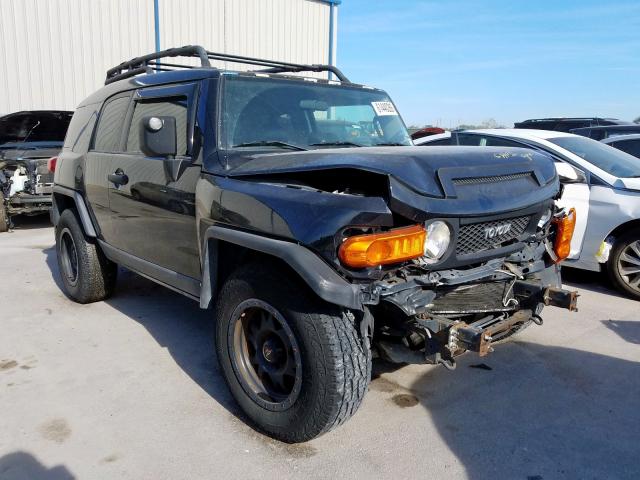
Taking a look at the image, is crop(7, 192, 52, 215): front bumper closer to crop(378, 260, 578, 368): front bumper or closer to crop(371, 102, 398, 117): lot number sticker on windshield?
crop(371, 102, 398, 117): lot number sticker on windshield

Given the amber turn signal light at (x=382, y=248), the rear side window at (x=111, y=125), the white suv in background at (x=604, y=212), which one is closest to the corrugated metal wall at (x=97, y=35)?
the rear side window at (x=111, y=125)

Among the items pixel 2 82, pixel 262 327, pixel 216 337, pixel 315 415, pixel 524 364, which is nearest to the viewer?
pixel 315 415

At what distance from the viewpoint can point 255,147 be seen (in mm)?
3326

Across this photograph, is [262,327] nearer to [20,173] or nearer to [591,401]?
[591,401]

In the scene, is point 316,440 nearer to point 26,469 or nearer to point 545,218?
point 26,469

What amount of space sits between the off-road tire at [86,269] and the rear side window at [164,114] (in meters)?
1.29

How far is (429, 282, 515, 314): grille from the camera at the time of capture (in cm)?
276

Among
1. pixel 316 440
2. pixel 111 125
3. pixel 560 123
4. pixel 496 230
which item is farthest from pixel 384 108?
pixel 560 123

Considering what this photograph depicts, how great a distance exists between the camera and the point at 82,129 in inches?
199

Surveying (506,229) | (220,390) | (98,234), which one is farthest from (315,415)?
(98,234)

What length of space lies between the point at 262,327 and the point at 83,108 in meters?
3.52

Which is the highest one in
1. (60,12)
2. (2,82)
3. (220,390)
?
(60,12)

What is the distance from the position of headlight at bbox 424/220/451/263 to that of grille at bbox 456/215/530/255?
97mm

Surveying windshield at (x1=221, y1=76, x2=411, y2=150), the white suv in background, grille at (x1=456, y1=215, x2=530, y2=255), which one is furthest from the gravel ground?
windshield at (x1=221, y1=76, x2=411, y2=150)
